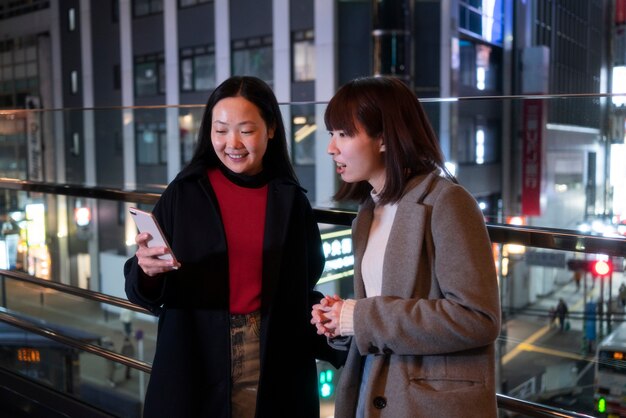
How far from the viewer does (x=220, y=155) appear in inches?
66.9

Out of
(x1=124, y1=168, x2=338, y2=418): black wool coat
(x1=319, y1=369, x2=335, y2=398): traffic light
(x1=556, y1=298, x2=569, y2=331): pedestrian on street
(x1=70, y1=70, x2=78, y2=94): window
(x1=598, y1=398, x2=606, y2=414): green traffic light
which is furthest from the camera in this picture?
(x1=70, y1=70, x2=78, y2=94): window

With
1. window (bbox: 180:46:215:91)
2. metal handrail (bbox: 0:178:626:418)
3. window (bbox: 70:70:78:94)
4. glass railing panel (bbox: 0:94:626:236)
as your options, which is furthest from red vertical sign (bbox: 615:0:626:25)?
metal handrail (bbox: 0:178:626:418)

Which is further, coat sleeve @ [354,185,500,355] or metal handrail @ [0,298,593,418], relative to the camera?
metal handrail @ [0,298,593,418]

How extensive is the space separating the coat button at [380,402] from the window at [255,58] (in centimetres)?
1624

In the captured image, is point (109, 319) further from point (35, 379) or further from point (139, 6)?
point (35, 379)

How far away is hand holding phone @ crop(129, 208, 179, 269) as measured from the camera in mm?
1494

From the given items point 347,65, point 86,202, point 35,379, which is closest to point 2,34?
point 86,202

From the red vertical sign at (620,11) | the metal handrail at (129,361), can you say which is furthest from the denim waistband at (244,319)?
the red vertical sign at (620,11)

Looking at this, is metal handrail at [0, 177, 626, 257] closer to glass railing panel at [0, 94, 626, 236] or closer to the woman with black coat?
glass railing panel at [0, 94, 626, 236]

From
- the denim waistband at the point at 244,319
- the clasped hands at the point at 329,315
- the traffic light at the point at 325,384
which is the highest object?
the clasped hands at the point at 329,315

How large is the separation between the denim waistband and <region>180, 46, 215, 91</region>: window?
57.8 ft

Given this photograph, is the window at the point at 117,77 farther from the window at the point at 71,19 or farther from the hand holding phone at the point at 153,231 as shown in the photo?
the hand holding phone at the point at 153,231

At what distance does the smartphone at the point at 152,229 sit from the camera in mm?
1492

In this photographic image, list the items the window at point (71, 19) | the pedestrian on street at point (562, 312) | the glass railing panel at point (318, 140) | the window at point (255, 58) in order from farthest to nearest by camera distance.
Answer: the window at point (71, 19), the pedestrian on street at point (562, 312), the window at point (255, 58), the glass railing panel at point (318, 140)
